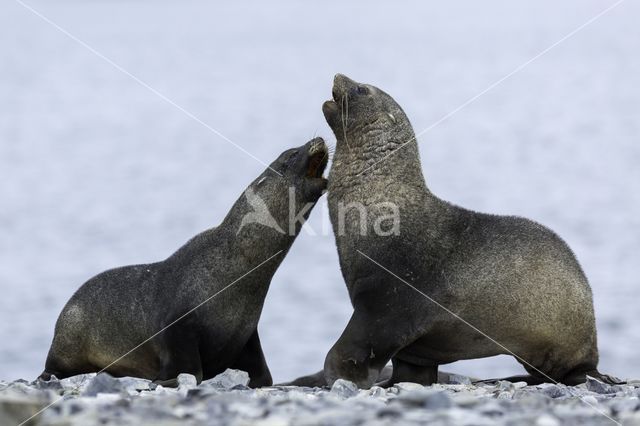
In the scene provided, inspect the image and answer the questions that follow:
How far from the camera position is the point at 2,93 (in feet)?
453

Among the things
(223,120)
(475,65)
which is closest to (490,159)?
(223,120)

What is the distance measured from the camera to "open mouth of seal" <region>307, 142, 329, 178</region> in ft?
43.0

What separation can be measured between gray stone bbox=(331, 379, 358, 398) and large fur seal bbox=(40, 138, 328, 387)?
2048 millimetres

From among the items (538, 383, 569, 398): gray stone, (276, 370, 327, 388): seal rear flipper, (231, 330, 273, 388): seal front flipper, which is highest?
(231, 330, 273, 388): seal front flipper

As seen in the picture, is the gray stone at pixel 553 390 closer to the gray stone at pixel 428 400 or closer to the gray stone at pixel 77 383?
the gray stone at pixel 428 400

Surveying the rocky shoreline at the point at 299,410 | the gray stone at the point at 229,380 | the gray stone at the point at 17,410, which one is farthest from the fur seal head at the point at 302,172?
the gray stone at the point at 17,410

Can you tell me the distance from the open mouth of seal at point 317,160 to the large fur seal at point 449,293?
0.75 meters

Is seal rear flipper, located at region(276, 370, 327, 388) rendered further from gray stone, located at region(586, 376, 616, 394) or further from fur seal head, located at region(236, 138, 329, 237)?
gray stone, located at region(586, 376, 616, 394)

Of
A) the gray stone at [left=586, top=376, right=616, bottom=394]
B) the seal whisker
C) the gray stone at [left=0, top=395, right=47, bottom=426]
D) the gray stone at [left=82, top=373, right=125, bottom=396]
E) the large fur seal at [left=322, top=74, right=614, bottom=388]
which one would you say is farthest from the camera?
the seal whisker

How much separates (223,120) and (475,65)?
55.9m

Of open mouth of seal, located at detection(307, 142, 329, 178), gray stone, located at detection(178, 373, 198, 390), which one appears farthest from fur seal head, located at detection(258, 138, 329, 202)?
gray stone, located at detection(178, 373, 198, 390)

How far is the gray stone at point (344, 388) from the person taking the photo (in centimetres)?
1026

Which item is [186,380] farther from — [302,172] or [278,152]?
[278,152]

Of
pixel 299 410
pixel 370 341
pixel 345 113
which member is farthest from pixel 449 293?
pixel 299 410
